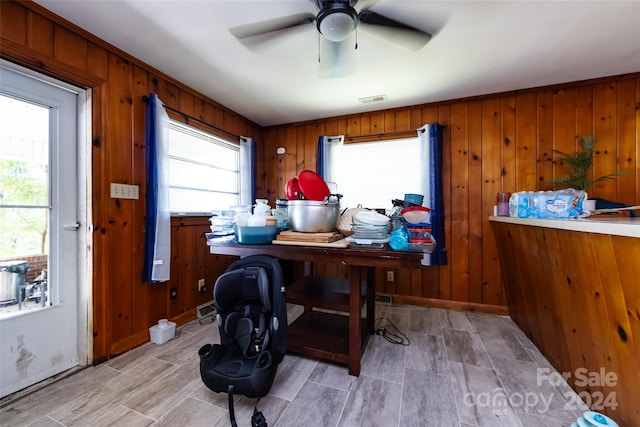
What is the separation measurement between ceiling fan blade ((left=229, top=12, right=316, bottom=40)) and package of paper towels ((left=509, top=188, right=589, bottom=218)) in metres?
1.89

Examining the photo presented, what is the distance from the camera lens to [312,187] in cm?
160

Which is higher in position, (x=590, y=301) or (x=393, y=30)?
(x=393, y=30)

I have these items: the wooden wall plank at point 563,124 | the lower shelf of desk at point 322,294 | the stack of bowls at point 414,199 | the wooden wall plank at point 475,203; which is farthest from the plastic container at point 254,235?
the wooden wall plank at point 563,124

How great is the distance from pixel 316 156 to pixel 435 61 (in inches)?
67.4

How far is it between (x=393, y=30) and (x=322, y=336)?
2048 mm

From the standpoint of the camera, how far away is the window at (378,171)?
2.96 m

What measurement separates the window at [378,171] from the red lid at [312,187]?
5.12 ft

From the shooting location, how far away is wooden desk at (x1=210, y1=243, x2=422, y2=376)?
1.30 meters

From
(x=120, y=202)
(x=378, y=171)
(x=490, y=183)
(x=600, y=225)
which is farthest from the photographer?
(x=378, y=171)

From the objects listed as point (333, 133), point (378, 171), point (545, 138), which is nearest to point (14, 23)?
point (333, 133)

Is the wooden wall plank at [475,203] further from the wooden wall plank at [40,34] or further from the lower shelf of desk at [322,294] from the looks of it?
the wooden wall plank at [40,34]

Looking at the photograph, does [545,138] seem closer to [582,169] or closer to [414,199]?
[582,169]

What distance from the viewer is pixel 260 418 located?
120cm

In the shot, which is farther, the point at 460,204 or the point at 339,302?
the point at 460,204
